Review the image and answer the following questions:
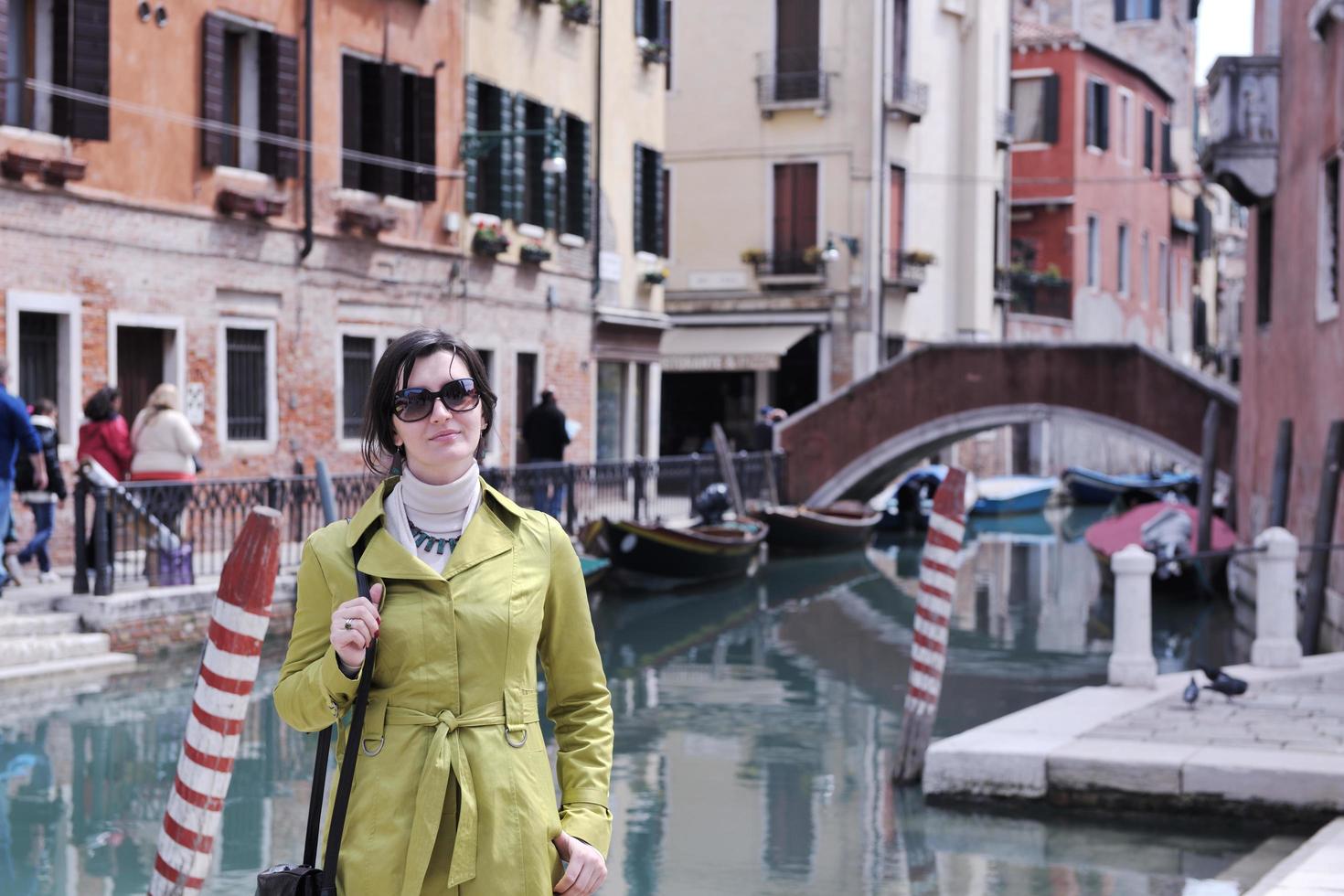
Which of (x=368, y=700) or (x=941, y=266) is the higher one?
(x=941, y=266)

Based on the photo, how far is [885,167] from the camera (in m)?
28.4

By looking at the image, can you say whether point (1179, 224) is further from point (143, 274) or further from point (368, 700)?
point (368, 700)

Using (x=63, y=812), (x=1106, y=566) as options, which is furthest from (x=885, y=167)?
(x=63, y=812)

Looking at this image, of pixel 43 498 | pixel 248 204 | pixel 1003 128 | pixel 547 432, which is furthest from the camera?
pixel 1003 128

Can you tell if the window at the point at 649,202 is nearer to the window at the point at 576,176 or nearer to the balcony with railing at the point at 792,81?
the window at the point at 576,176

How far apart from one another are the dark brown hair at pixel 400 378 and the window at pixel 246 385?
40.0 feet

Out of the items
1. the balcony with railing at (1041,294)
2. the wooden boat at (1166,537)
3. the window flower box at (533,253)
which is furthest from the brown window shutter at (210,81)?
the balcony with railing at (1041,294)

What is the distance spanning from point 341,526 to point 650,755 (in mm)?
6724

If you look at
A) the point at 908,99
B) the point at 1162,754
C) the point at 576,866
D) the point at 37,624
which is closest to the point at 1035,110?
the point at 908,99

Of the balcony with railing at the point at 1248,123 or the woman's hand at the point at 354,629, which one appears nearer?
the woman's hand at the point at 354,629

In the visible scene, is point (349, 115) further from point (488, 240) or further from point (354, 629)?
point (354, 629)

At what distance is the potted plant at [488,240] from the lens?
1822cm

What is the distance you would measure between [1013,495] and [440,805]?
27.0 meters

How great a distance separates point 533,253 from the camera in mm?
19391
